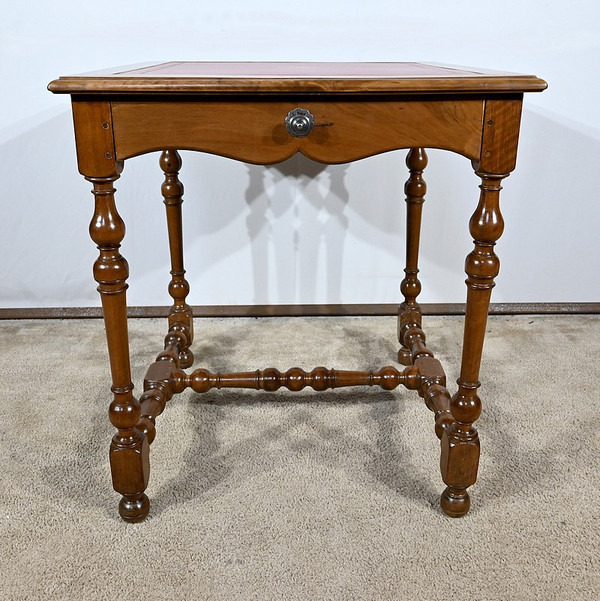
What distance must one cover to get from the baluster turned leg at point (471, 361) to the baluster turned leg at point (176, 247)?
0.67 m

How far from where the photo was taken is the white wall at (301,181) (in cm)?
162

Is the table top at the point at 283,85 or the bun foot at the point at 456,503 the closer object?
the table top at the point at 283,85

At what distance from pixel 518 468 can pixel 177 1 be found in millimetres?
1249

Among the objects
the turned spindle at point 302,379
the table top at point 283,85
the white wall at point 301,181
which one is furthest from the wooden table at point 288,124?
the white wall at point 301,181

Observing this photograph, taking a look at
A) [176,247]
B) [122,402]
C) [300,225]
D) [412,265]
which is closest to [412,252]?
[412,265]

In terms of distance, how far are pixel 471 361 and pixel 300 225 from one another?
2.75 ft

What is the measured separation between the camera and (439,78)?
2.88ft

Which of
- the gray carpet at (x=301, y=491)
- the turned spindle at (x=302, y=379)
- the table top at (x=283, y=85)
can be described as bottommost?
the gray carpet at (x=301, y=491)

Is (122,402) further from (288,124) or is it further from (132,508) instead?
(288,124)

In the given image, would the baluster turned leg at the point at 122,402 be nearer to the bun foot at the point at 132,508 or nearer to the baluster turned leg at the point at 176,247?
the bun foot at the point at 132,508

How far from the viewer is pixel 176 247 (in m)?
1.48

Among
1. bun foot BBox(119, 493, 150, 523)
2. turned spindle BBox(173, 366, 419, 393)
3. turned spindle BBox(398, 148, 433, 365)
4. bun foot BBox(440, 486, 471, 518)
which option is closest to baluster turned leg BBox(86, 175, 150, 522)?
bun foot BBox(119, 493, 150, 523)

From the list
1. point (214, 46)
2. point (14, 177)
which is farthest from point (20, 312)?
point (214, 46)

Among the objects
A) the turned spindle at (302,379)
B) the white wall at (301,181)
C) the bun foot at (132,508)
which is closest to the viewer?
the bun foot at (132,508)
